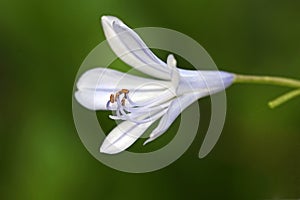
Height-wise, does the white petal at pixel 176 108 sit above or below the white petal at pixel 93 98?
below

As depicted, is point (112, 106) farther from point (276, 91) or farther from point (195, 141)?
point (276, 91)

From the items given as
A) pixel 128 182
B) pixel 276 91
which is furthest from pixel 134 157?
pixel 276 91

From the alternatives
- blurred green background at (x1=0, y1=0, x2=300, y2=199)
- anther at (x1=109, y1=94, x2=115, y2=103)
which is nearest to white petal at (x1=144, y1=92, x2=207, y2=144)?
anther at (x1=109, y1=94, x2=115, y2=103)

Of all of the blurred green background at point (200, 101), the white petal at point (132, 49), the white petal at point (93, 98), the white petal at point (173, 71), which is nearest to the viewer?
Answer: the white petal at point (173, 71)

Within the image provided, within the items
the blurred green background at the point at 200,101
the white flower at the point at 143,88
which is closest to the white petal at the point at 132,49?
the white flower at the point at 143,88

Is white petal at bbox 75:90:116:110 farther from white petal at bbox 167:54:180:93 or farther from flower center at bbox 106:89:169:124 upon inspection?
white petal at bbox 167:54:180:93

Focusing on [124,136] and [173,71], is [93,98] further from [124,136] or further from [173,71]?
[173,71]

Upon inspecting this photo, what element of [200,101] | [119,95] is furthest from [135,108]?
[200,101]

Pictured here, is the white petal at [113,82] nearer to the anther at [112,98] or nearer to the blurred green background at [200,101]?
the anther at [112,98]
